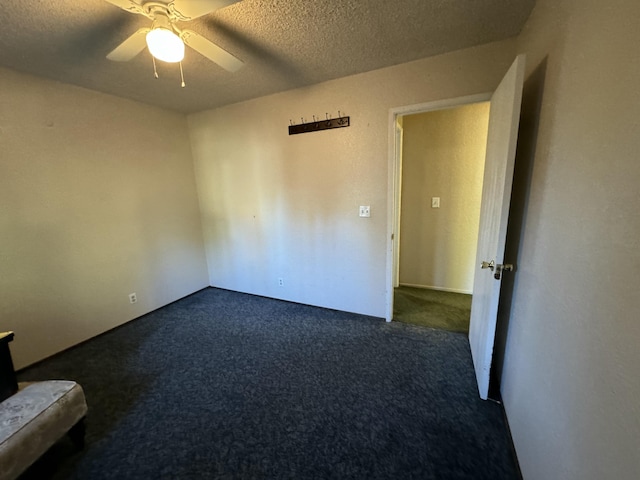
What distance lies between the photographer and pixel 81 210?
7.84 feet

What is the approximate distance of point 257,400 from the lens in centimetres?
172

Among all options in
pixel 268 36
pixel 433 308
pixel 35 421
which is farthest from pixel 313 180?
pixel 35 421

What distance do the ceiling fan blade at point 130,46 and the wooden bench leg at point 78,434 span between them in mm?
2087

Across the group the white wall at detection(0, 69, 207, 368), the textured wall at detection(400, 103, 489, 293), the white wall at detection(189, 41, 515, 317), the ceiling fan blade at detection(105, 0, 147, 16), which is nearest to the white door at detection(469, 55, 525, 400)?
the white wall at detection(189, 41, 515, 317)

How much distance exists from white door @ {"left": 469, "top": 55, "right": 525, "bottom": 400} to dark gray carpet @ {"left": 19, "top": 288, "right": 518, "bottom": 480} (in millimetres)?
362

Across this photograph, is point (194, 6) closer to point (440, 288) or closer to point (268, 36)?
point (268, 36)

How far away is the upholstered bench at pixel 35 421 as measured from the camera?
1100mm

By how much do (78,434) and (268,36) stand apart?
2.67 m

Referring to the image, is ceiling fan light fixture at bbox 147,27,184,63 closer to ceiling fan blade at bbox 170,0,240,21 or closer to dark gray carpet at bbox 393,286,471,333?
ceiling fan blade at bbox 170,0,240,21

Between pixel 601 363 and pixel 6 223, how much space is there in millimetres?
3528

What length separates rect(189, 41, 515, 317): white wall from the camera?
214 centimetres

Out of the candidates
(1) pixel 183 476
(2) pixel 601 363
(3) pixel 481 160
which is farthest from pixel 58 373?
(3) pixel 481 160

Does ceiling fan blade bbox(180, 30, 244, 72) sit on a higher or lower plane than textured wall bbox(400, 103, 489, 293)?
higher

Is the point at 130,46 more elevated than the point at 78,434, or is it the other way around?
the point at 130,46
